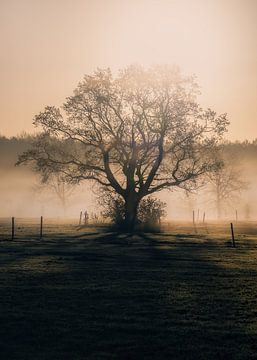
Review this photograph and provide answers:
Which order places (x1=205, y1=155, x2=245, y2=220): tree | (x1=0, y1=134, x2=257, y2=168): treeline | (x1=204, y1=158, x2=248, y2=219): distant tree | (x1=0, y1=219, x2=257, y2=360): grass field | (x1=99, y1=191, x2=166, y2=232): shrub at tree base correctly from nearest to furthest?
1. (x1=0, y1=219, x2=257, y2=360): grass field
2. (x1=99, y1=191, x2=166, y2=232): shrub at tree base
3. (x1=204, y1=158, x2=248, y2=219): distant tree
4. (x1=205, y1=155, x2=245, y2=220): tree
5. (x1=0, y1=134, x2=257, y2=168): treeline

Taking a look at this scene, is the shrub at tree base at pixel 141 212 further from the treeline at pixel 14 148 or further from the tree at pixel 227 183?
the treeline at pixel 14 148

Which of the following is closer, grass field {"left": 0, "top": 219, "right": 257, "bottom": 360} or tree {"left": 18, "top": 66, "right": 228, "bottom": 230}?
grass field {"left": 0, "top": 219, "right": 257, "bottom": 360}

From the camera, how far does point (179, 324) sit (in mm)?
13516

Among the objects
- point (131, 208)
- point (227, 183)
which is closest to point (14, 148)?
point (227, 183)

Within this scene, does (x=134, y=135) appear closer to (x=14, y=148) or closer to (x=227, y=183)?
(x=227, y=183)

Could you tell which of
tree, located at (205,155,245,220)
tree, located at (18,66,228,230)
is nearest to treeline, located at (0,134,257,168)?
tree, located at (205,155,245,220)

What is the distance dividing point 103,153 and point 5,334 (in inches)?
1704

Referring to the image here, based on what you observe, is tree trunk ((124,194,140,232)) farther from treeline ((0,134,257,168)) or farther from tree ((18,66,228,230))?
treeline ((0,134,257,168))

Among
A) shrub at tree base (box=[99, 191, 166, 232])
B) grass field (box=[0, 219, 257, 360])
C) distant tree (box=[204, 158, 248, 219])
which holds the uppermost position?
distant tree (box=[204, 158, 248, 219])

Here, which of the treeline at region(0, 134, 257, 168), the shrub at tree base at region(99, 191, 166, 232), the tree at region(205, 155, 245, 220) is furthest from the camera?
the treeline at region(0, 134, 257, 168)

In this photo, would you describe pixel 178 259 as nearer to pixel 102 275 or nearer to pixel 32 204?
pixel 102 275

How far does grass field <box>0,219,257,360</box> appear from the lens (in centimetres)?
1139

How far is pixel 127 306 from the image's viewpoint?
1555cm

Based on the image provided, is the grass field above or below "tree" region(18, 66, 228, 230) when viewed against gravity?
below
